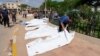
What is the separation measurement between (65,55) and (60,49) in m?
1.74

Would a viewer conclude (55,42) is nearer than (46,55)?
No

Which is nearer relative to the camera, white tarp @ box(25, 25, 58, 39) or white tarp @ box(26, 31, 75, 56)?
white tarp @ box(26, 31, 75, 56)

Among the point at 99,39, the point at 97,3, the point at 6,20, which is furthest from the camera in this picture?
the point at 97,3

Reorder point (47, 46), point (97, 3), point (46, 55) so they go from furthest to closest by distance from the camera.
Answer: point (97, 3) < point (47, 46) < point (46, 55)

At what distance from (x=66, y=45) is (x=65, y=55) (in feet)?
9.92

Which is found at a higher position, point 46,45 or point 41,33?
point 46,45

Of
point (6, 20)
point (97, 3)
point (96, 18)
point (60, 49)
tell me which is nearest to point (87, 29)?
point (96, 18)

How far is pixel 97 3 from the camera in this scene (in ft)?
248

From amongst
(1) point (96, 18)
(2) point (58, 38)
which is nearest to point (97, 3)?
(1) point (96, 18)

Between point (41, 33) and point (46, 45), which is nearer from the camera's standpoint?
point (46, 45)

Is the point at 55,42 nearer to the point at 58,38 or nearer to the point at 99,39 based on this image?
the point at 58,38

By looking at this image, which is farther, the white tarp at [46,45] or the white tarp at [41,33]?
the white tarp at [41,33]

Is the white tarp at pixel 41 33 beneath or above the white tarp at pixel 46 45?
beneath

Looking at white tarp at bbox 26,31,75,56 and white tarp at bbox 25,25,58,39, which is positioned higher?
white tarp at bbox 26,31,75,56
